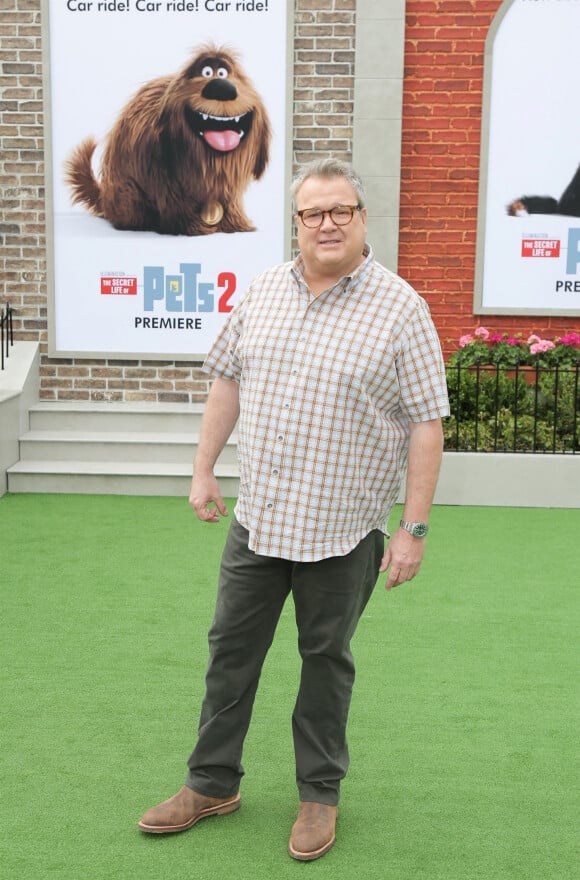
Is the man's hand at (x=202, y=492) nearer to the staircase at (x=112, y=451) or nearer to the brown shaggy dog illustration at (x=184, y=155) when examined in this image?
the staircase at (x=112, y=451)

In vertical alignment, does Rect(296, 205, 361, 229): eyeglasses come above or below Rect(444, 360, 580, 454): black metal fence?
above

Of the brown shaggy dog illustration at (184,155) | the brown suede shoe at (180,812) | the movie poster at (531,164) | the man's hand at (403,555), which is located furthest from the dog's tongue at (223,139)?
the brown suede shoe at (180,812)

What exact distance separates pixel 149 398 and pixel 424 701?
546 centimetres

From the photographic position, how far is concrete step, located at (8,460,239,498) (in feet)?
25.6

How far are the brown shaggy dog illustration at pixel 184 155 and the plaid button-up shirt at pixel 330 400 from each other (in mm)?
6126

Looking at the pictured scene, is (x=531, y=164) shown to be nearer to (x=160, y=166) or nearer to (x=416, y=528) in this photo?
(x=160, y=166)

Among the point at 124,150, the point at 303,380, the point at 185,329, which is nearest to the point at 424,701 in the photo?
the point at 303,380

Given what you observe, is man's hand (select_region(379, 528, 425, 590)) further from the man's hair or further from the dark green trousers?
the man's hair

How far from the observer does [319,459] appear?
114 inches

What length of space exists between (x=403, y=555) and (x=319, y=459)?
363mm

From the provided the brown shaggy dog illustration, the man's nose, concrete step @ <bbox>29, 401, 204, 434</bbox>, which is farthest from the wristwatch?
the brown shaggy dog illustration

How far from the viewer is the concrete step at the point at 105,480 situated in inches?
307

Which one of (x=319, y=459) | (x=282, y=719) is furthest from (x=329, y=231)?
(x=282, y=719)

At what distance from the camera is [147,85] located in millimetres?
8773
